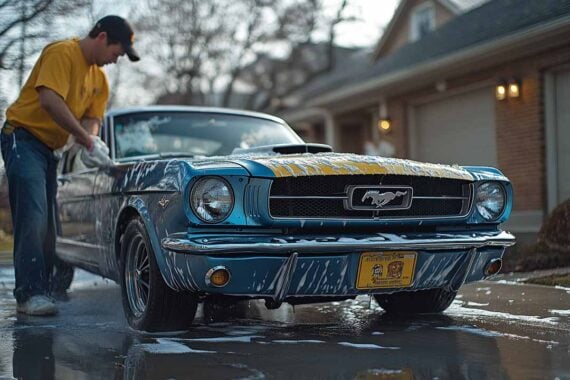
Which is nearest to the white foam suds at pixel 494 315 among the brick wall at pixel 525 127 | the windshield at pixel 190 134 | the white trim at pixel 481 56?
the windshield at pixel 190 134

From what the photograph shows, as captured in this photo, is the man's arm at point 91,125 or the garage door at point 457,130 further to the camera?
the garage door at point 457,130

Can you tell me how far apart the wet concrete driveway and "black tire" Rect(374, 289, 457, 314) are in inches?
3.7

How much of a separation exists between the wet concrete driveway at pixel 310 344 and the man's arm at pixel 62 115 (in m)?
1.14

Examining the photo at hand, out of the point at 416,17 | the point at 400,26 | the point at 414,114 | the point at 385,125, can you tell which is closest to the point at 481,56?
the point at 414,114

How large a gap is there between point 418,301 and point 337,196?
1.33m

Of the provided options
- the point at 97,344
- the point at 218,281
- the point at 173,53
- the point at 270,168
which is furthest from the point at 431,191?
the point at 173,53

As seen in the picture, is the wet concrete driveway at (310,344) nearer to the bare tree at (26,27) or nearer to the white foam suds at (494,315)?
the white foam suds at (494,315)

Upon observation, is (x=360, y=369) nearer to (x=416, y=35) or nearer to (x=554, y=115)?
(x=554, y=115)

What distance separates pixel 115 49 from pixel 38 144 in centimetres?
82

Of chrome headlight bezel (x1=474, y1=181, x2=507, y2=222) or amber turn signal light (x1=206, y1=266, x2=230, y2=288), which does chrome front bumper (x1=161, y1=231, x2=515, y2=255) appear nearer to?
amber turn signal light (x1=206, y1=266, x2=230, y2=288)

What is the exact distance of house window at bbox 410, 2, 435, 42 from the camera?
1872 cm

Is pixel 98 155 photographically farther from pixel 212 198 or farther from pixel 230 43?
pixel 230 43

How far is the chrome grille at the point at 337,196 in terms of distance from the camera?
3803 millimetres

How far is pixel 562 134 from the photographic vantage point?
10297mm
